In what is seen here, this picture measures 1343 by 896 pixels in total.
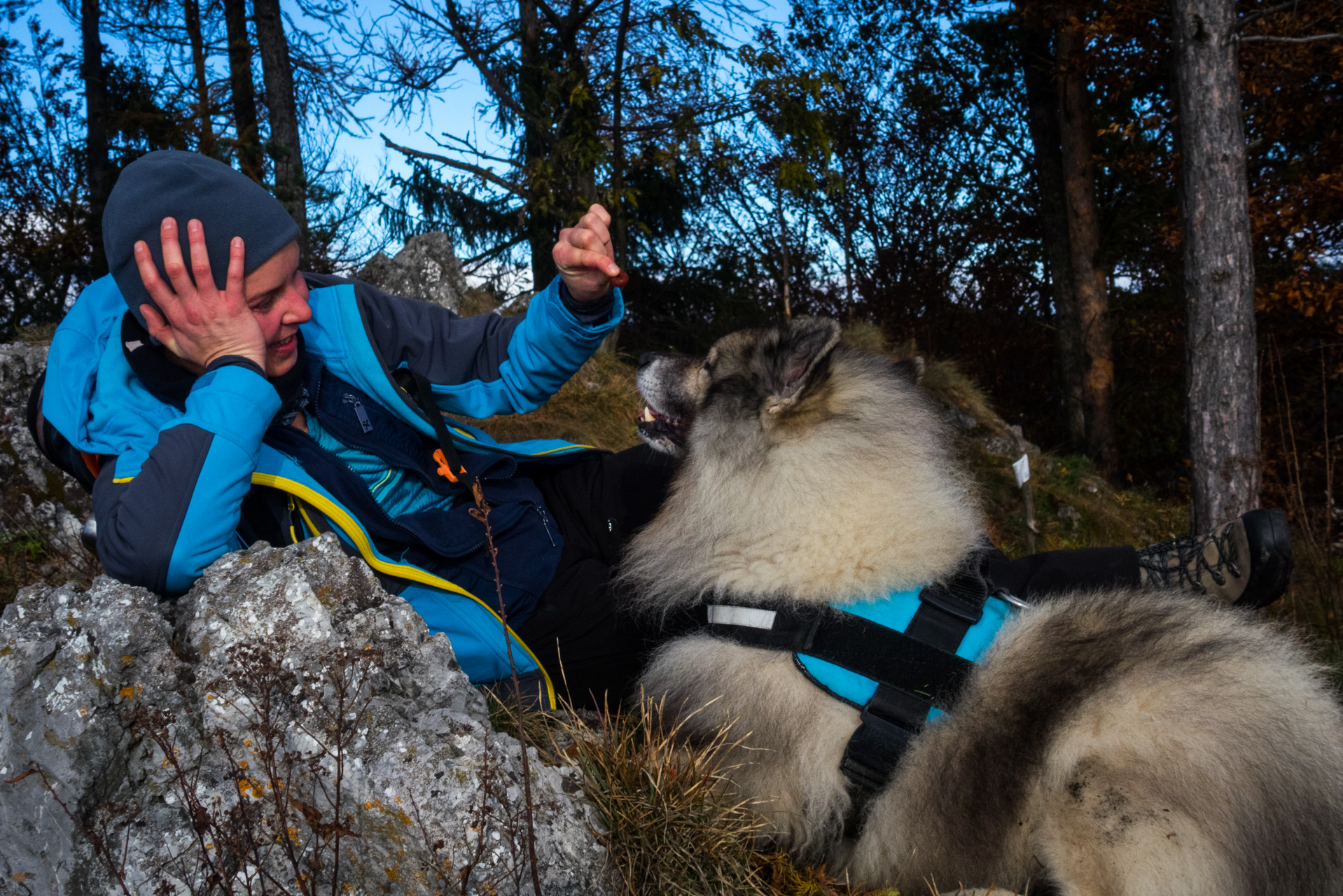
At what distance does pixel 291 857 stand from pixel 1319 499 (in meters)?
11.6

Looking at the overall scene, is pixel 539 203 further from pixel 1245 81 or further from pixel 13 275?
pixel 13 275

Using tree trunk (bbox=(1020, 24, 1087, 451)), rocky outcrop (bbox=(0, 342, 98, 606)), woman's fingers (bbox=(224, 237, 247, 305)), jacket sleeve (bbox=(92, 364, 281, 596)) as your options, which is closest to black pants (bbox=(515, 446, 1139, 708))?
jacket sleeve (bbox=(92, 364, 281, 596))

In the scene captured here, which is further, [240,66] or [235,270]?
[240,66]

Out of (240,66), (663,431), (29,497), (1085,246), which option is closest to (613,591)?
(663,431)

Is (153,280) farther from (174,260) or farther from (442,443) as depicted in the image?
(442,443)

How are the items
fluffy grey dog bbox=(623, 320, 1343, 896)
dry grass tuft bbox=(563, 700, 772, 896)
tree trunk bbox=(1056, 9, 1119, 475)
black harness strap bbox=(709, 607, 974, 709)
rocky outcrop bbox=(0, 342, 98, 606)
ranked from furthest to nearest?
tree trunk bbox=(1056, 9, 1119, 475) → rocky outcrop bbox=(0, 342, 98, 606) → black harness strap bbox=(709, 607, 974, 709) → dry grass tuft bbox=(563, 700, 772, 896) → fluffy grey dog bbox=(623, 320, 1343, 896)

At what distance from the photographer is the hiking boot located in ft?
8.91

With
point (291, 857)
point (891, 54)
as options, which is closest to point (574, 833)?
point (291, 857)

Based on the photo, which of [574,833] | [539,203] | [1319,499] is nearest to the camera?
[574,833]

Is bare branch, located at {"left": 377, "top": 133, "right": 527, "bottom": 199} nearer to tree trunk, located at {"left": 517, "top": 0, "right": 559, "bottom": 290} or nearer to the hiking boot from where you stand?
tree trunk, located at {"left": 517, "top": 0, "right": 559, "bottom": 290}

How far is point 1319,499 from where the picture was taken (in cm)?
923

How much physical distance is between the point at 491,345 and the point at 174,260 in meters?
1.23

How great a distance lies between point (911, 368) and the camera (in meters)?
2.80

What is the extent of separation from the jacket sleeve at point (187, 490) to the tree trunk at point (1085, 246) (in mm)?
10348
